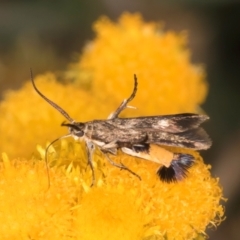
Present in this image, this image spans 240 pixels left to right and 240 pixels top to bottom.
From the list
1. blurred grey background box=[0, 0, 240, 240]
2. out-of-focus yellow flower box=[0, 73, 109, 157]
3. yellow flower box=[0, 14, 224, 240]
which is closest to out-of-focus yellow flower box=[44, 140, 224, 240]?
yellow flower box=[0, 14, 224, 240]

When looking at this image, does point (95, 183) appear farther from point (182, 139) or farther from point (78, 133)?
point (182, 139)

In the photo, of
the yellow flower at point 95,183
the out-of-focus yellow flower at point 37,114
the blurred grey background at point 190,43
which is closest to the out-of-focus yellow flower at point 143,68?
the yellow flower at point 95,183

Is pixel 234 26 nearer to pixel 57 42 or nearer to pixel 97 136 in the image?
pixel 57 42

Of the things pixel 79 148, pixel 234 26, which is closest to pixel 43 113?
pixel 79 148

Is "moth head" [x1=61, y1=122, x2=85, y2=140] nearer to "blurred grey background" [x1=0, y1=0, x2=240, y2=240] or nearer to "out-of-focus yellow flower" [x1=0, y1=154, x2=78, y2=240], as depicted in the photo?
"out-of-focus yellow flower" [x1=0, y1=154, x2=78, y2=240]

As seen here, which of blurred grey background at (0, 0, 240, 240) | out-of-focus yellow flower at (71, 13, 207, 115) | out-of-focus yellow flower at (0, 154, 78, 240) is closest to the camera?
out-of-focus yellow flower at (0, 154, 78, 240)

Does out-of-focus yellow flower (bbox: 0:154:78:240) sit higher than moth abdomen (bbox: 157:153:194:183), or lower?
lower
